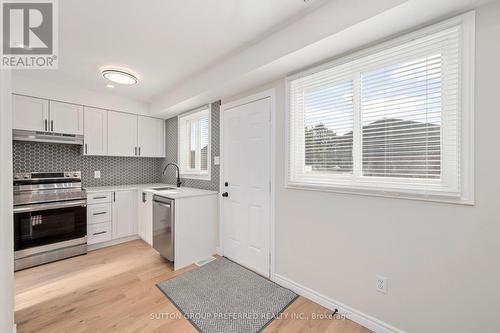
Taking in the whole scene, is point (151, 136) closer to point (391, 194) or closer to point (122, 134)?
point (122, 134)

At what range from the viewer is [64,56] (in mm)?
2299

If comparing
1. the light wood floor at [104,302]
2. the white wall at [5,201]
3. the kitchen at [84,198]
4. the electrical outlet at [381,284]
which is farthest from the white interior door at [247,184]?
the white wall at [5,201]

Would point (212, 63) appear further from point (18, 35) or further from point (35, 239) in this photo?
point (35, 239)

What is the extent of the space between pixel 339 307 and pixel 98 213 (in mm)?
3484

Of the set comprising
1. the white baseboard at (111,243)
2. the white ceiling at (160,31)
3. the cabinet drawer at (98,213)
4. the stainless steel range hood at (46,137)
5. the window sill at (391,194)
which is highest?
the white ceiling at (160,31)

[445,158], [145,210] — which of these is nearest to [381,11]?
[445,158]

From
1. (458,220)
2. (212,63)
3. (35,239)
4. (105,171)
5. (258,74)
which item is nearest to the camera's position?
(458,220)

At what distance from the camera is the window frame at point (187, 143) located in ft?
10.7

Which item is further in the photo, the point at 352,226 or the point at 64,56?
the point at 64,56

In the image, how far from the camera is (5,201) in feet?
4.25

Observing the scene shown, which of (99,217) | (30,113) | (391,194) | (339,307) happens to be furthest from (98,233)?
(391,194)

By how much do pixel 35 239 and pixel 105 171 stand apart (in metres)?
1.43

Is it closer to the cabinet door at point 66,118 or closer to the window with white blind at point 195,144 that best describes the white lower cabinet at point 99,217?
the cabinet door at point 66,118

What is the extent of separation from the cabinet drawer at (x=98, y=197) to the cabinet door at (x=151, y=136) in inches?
37.5
